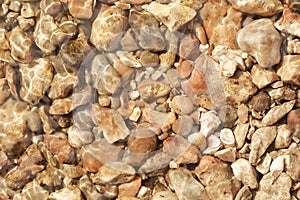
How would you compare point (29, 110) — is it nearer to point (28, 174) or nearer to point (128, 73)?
point (28, 174)

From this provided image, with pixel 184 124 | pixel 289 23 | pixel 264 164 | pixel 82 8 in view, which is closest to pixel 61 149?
pixel 184 124

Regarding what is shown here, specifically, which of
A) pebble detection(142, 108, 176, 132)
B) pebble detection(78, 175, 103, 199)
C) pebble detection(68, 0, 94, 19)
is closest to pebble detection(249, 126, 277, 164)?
pebble detection(142, 108, 176, 132)

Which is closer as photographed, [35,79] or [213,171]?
[213,171]

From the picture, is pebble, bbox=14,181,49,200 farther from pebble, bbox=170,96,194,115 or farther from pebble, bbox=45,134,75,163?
pebble, bbox=170,96,194,115

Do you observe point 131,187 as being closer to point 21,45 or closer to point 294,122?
point 294,122

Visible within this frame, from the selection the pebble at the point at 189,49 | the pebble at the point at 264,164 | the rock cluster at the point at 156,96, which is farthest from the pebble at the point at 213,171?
the pebble at the point at 189,49

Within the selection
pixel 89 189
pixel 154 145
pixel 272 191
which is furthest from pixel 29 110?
pixel 272 191

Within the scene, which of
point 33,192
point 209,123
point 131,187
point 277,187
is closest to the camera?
point 277,187
